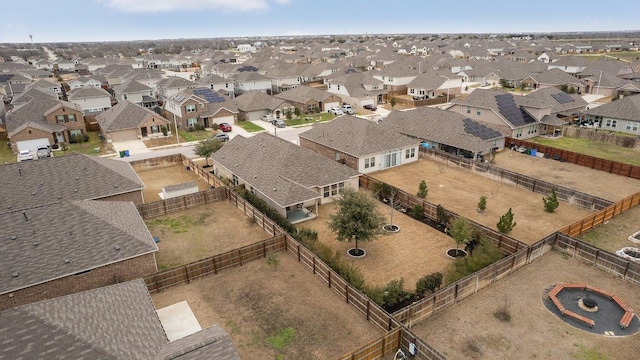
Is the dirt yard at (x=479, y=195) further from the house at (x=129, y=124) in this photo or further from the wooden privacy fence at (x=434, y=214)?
the house at (x=129, y=124)

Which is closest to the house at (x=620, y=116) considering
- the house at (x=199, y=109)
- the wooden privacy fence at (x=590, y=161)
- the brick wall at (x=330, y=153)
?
the wooden privacy fence at (x=590, y=161)

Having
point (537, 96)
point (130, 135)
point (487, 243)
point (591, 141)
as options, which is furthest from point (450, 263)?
point (130, 135)

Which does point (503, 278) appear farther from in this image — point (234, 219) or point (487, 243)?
point (234, 219)

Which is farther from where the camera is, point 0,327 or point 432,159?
point 432,159

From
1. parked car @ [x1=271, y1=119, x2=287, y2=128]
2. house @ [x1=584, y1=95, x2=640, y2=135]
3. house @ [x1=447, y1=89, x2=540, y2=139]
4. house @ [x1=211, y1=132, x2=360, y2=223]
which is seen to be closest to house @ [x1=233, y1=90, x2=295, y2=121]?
parked car @ [x1=271, y1=119, x2=287, y2=128]

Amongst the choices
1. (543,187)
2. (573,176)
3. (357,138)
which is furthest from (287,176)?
(573,176)
